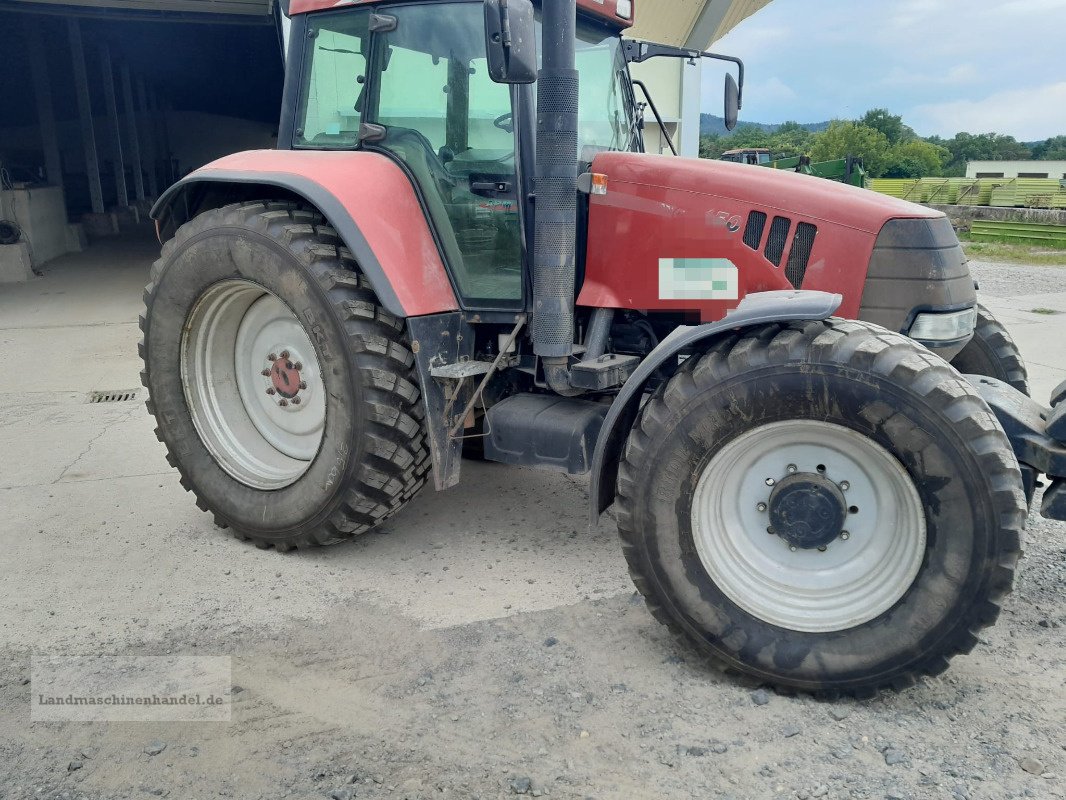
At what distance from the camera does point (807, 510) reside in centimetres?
267

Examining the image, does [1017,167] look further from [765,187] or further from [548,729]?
[548,729]

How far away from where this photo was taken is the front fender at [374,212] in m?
3.38

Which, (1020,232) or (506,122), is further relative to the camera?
(1020,232)

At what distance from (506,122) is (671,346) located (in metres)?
1.24

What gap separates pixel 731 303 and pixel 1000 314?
7845 mm

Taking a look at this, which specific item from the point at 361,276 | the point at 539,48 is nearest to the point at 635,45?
the point at 539,48

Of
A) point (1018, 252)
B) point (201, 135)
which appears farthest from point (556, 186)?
point (201, 135)

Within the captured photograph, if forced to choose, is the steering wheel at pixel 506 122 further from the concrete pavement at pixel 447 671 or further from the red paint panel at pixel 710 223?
the concrete pavement at pixel 447 671

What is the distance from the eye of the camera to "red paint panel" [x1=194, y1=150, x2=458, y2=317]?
11.2 ft

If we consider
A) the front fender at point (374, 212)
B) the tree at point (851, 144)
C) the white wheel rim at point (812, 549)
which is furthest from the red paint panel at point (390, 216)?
the tree at point (851, 144)

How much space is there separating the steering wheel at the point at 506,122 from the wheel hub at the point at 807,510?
170 cm

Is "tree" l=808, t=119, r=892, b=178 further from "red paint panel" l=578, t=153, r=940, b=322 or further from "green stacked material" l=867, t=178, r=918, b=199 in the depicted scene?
"red paint panel" l=578, t=153, r=940, b=322

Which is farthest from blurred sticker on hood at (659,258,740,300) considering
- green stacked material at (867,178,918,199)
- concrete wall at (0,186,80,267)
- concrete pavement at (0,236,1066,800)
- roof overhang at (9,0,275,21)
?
green stacked material at (867,178,918,199)

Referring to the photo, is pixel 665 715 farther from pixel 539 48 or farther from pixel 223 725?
pixel 539 48
